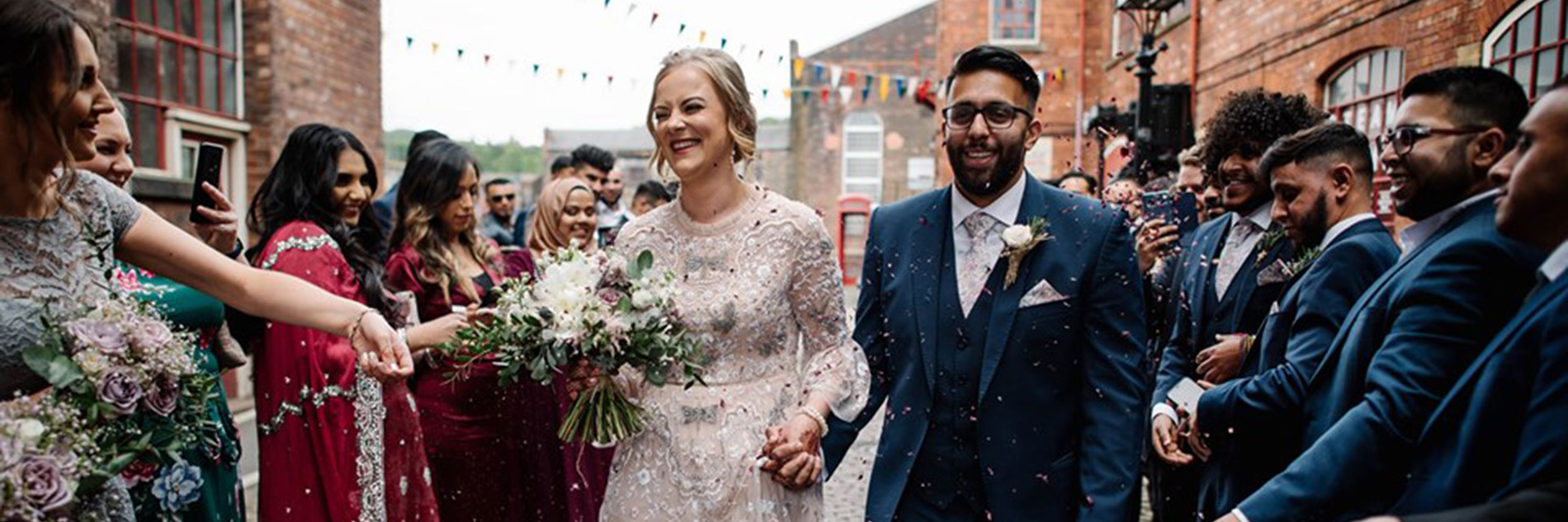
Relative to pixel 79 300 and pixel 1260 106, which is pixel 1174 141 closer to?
pixel 1260 106

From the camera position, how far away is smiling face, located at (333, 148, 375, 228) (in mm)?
4180

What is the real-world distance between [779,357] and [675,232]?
1.58ft

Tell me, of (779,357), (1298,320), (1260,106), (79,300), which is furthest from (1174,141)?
(79,300)

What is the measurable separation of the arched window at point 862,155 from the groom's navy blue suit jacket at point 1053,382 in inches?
1286

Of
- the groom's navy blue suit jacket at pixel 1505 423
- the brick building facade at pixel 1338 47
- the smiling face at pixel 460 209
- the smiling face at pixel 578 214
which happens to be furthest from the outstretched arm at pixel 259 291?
the smiling face at pixel 578 214

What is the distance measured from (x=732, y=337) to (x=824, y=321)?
280 mm

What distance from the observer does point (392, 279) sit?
14.0 ft

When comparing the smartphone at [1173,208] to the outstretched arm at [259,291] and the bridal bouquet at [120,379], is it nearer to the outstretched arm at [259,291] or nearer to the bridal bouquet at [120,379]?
the outstretched arm at [259,291]

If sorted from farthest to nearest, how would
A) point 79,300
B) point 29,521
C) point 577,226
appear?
point 577,226 < point 79,300 < point 29,521

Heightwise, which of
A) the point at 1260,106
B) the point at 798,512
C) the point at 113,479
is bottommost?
the point at 798,512

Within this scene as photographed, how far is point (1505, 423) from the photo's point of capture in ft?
5.53

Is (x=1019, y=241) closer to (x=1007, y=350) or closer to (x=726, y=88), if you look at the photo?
(x=1007, y=350)

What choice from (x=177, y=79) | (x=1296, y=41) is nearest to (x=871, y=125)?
(x=1296, y=41)

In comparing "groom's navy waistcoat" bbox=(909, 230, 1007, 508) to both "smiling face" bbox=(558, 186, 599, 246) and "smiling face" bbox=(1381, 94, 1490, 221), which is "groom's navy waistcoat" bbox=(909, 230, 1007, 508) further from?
"smiling face" bbox=(558, 186, 599, 246)
